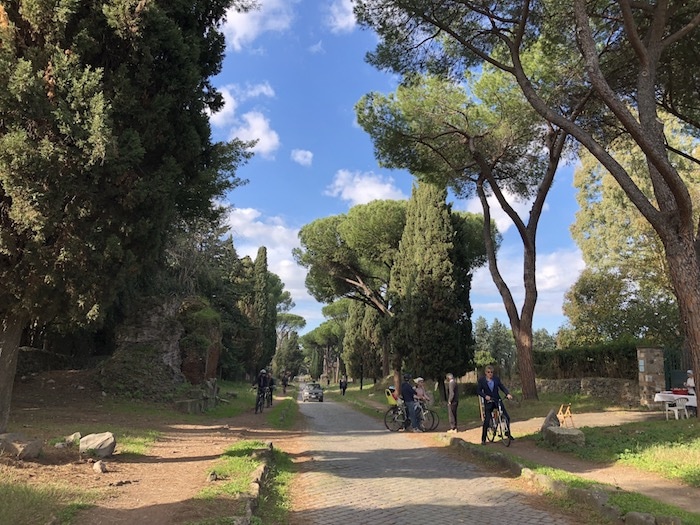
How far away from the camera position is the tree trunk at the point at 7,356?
7.18m

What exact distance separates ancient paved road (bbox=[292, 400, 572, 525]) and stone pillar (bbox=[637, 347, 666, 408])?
966cm

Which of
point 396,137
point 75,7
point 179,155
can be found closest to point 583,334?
point 396,137

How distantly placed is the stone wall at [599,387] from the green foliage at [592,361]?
625mm

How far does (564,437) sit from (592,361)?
45.0 feet

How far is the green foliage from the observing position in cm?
2048

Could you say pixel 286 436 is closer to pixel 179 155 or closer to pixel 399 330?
pixel 179 155

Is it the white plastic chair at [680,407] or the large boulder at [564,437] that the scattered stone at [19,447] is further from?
the white plastic chair at [680,407]

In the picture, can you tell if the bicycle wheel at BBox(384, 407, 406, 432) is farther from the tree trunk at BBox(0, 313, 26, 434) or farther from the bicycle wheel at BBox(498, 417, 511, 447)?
the tree trunk at BBox(0, 313, 26, 434)

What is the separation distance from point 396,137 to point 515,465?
12.8m

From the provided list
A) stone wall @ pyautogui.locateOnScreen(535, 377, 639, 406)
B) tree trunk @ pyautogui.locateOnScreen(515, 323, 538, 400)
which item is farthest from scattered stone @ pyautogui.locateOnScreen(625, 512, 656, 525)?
stone wall @ pyautogui.locateOnScreen(535, 377, 639, 406)

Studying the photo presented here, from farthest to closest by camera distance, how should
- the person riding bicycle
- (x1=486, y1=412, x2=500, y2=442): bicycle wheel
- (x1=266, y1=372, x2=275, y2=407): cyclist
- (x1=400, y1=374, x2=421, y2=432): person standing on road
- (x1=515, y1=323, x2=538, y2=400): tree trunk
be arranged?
(x1=266, y1=372, x2=275, y2=407): cyclist < (x1=515, y1=323, x2=538, y2=400): tree trunk < (x1=400, y1=374, x2=421, y2=432): person standing on road < (x1=486, y1=412, x2=500, y2=442): bicycle wheel < the person riding bicycle

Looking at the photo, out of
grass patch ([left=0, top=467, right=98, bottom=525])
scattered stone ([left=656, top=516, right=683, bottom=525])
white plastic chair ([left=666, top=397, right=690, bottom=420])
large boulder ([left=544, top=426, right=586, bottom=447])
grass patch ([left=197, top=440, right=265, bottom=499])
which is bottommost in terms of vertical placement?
grass patch ([left=197, top=440, right=265, bottom=499])

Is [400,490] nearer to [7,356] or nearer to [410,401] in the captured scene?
[7,356]

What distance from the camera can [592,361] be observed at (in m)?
22.2
